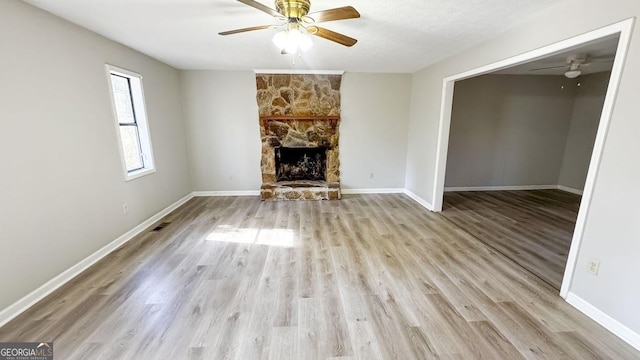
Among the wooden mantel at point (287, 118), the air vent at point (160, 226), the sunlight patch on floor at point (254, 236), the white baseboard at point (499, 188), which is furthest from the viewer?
the white baseboard at point (499, 188)

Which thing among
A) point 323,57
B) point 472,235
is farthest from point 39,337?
point 472,235

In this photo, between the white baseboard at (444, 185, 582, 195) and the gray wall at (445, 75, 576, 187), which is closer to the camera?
the gray wall at (445, 75, 576, 187)

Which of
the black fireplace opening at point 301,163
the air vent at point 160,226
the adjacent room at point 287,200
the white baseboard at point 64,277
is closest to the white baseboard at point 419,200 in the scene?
the adjacent room at point 287,200

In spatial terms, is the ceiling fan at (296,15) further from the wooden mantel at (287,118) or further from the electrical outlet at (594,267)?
the wooden mantel at (287,118)

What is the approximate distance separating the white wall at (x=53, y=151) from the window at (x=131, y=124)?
0.13 meters

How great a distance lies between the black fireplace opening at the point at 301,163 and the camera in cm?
524

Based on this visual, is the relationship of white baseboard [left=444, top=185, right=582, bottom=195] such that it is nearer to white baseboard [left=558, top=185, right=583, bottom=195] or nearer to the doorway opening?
white baseboard [left=558, top=185, right=583, bottom=195]

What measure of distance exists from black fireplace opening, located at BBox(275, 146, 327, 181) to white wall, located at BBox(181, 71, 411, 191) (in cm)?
41

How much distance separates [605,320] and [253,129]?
16.4ft

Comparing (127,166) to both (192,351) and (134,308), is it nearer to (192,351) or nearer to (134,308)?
(134,308)

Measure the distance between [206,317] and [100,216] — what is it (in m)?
1.89

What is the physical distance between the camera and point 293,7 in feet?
5.90

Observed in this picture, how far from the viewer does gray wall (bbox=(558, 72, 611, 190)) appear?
4.99m
